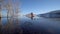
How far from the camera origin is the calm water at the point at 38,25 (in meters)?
1.64

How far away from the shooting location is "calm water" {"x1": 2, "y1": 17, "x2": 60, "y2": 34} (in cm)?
164

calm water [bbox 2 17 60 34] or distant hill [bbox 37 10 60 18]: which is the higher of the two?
distant hill [bbox 37 10 60 18]

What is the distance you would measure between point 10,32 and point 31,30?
0.37 metres

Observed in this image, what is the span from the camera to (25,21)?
164 cm

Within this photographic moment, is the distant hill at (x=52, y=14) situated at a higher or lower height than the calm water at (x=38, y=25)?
higher

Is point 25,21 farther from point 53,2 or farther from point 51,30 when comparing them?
point 53,2

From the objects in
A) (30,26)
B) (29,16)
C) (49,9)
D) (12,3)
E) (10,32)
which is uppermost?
(12,3)

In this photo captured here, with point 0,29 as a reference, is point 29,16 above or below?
above

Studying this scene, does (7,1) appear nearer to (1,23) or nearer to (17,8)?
(17,8)

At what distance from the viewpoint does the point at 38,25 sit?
5.40 ft

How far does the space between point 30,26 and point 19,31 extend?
215 mm

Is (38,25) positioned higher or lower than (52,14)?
lower

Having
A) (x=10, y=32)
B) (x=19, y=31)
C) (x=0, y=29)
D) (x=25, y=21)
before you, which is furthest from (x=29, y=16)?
(x=0, y=29)

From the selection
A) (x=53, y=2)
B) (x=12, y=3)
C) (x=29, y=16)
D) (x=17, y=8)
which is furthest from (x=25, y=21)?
(x=53, y=2)
